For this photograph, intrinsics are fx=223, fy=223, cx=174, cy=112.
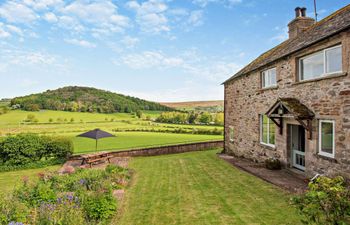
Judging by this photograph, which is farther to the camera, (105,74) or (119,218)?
(105,74)

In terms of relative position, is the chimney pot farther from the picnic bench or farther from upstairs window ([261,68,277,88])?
the picnic bench

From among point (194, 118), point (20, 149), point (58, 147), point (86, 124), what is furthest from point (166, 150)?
point (86, 124)

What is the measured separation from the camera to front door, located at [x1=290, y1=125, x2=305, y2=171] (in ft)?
34.4

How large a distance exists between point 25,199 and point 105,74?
29.8m

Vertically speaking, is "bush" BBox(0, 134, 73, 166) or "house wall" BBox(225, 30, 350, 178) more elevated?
"house wall" BBox(225, 30, 350, 178)

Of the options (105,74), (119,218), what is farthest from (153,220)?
(105,74)

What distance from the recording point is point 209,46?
1934cm

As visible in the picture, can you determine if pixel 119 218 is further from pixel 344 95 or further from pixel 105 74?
pixel 105 74

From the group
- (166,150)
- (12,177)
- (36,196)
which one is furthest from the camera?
(166,150)

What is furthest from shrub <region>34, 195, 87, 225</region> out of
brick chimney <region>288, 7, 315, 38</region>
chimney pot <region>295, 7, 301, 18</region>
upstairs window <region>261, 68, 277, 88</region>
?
chimney pot <region>295, 7, 301, 18</region>

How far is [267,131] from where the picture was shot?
41.9 feet

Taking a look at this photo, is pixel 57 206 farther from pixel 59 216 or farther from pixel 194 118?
pixel 194 118

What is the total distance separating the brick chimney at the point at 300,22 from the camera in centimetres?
1370

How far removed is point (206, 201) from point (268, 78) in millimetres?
8528
